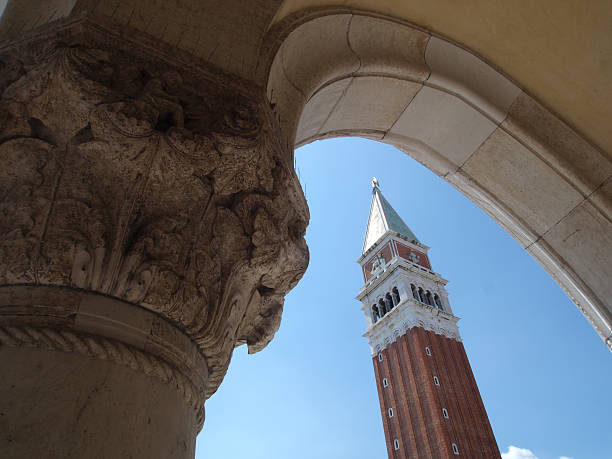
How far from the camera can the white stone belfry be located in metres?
31.0

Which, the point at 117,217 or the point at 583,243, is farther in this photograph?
the point at 583,243

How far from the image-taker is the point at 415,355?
1148 inches

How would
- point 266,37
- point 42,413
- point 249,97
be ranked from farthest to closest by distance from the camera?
point 266,37 < point 249,97 < point 42,413

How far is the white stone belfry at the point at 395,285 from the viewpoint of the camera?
31.0 m

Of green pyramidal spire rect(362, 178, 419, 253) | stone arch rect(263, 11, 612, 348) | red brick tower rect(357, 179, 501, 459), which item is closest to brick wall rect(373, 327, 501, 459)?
red brick tower rect(357, 179, 501, 459)

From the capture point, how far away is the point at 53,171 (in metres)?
0.93

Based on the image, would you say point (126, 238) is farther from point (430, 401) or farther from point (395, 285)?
point (395, 285)

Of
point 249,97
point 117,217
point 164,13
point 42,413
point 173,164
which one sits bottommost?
point 42,413

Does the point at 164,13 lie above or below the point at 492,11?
below

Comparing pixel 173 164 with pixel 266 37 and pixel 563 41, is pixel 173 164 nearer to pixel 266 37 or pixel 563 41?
pixel 266 37

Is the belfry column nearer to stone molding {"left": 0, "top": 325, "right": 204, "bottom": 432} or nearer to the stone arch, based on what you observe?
stone molding {"left": 0, "top": 325, "right": 204, "bottom": 432}

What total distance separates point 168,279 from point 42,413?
1.06ft

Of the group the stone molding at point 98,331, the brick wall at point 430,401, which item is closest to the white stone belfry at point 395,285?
the brick wall at point 430,401

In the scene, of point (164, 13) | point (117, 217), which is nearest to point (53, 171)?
point (117, 217)
